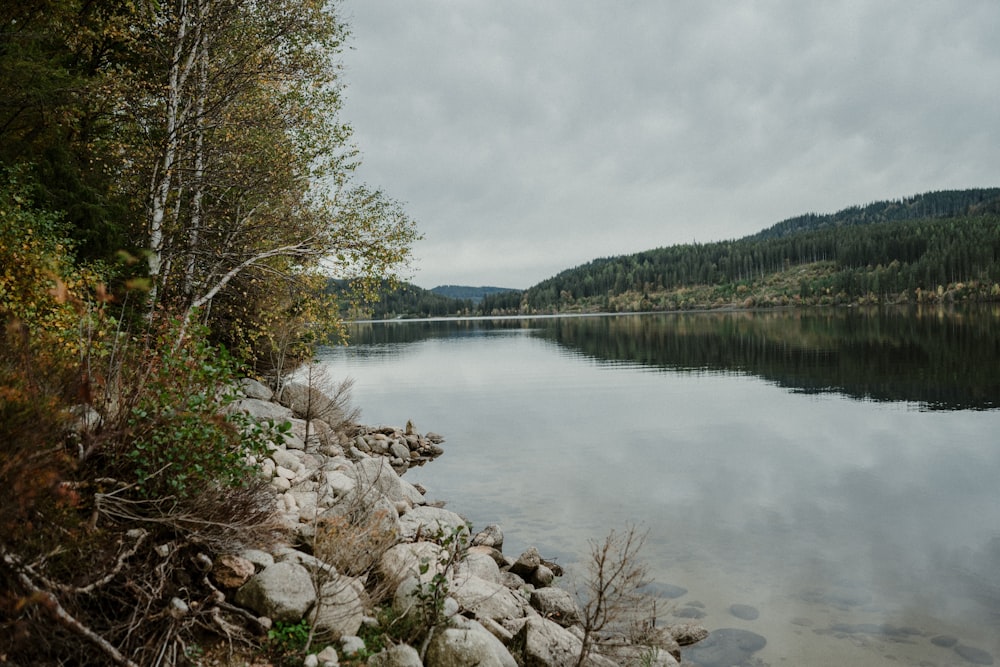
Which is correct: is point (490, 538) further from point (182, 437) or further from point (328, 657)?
point (182, 437)

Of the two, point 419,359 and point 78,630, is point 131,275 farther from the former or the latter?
point 419,359

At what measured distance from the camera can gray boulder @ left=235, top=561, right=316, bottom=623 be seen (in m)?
6.30

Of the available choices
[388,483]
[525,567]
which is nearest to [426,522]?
[388,483]

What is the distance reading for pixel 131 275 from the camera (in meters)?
13.2

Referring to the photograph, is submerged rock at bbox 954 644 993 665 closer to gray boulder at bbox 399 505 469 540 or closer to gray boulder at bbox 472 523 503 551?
gray boulder at bbox 399 505 469 540

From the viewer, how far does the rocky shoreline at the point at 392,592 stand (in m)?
6.49

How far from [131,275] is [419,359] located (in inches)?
2056

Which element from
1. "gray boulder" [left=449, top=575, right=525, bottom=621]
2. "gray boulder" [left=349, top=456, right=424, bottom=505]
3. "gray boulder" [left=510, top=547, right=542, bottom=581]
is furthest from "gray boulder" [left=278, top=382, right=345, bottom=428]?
"gray boulder" [left=449, top=575, right=525, bottom=621]

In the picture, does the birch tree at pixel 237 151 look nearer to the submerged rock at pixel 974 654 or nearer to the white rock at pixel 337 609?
the white rock at pixel 337 609

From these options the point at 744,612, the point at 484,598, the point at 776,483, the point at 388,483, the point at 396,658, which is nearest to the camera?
the point at 396,658

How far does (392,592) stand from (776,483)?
14688 mm

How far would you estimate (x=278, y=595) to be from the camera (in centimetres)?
634

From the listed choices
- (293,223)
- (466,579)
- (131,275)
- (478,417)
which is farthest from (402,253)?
(478,417)

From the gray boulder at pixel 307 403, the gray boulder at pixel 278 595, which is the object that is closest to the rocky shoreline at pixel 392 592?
the gray boulder at pixel 278 595
